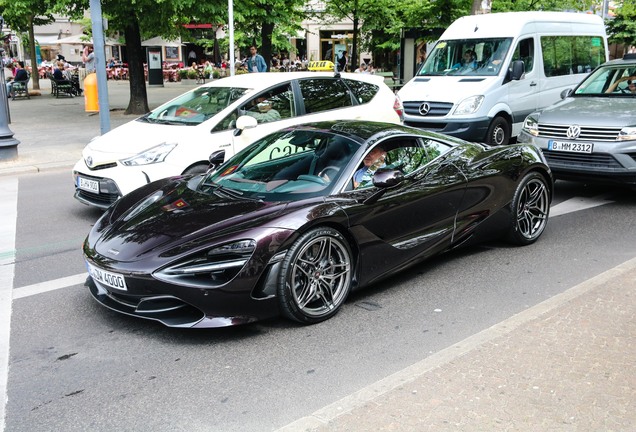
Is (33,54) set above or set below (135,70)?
above

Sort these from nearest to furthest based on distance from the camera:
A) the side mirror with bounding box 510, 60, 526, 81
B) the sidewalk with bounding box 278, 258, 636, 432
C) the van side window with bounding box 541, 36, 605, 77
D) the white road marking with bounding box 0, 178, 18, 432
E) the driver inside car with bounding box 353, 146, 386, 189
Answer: the sidewalk with bounding box 278, 258, 636, 432, the white road marking with bounding box 0, 178, 18, 432, the driver inside car with bounding box 353, 146, 386, 189, the side mirror with bounding box 510, 60, 526, 81, the van side window with bounding box 541, 36, 605, 77

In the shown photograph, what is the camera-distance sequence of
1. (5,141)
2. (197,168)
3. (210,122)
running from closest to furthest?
1. (197,168)
2. (210,122)
3. (5,141)

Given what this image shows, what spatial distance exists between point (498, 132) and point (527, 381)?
353 inches

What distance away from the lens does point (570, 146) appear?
8.44 meters

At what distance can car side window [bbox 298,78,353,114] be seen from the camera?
8992 mm

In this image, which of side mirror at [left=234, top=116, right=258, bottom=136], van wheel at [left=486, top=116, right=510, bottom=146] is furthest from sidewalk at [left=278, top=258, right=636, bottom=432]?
van wheel at [left=486, top=116, right=510, bottom=146]

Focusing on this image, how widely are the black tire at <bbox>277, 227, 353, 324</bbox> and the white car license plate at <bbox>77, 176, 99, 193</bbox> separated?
3.95m

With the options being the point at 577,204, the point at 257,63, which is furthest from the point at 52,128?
the point at 577,204

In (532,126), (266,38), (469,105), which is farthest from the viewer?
(266,38)

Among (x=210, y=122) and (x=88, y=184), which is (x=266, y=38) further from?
(x=88, y=184)

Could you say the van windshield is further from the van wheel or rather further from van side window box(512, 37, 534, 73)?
the van wheel

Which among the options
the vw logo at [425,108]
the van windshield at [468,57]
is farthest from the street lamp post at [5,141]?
the van windshield at [468,57]

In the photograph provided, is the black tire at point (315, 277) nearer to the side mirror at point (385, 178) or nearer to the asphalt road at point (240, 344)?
the asphalt road at point (240, 344)

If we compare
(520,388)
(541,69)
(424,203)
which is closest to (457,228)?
(424,203)
